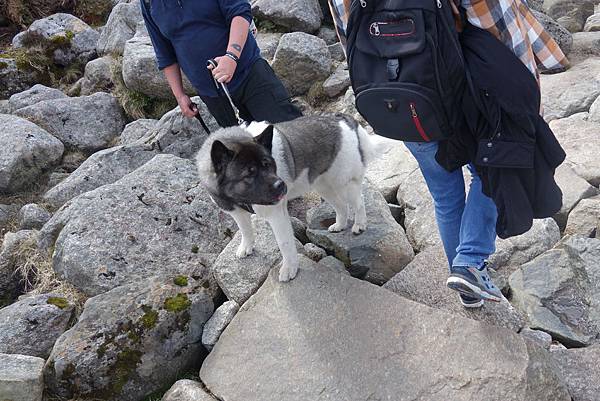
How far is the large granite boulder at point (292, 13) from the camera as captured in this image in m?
9.90

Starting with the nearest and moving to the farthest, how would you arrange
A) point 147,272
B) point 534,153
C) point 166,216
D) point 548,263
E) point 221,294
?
point 534,153
point 548,263
point 221,294
point 147,272
point 166,216

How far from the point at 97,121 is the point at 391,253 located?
22.7 ft

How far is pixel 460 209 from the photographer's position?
339cm

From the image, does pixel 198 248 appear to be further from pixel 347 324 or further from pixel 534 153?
pixel 534 153

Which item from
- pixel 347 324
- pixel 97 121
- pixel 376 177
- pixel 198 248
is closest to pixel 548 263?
pixel 347 324

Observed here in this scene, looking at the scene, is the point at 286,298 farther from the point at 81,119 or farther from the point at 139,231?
the point at 81,119

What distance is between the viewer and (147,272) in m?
4.97

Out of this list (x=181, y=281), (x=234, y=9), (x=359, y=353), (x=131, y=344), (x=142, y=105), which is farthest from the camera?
(x=142, y=105)

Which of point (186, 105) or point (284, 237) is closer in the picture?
point (284, 237)

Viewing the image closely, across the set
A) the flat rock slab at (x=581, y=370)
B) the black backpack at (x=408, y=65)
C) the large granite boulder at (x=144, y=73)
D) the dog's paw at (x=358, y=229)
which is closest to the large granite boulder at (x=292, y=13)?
the large granite boulder at (x=144, y=73)

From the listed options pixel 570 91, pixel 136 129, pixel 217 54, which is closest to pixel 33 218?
pixel 136 129

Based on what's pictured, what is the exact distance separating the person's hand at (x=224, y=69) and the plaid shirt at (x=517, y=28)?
2.16 m

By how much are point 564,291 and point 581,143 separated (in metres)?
2.38

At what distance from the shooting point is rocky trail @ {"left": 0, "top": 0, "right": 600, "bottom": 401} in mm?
3348
